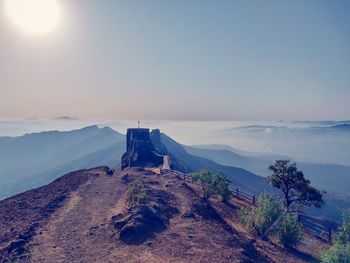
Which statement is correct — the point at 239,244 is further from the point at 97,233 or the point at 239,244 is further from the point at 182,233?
the point at 97,233

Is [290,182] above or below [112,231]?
above

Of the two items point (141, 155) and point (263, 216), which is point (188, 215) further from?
point (141, 155)

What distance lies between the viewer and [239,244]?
23.5 metres

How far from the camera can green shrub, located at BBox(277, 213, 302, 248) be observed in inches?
1040

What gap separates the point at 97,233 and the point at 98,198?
11343 millimetres

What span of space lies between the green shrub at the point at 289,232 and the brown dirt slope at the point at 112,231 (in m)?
1.10

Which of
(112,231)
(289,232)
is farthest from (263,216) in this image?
(112,231)

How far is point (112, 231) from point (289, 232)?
46.9 feet

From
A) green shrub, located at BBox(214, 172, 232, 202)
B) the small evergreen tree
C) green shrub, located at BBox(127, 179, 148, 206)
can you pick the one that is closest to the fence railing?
green shrub, located at BBox(214, 172, 232, 202)

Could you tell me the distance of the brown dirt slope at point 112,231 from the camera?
70.0ft

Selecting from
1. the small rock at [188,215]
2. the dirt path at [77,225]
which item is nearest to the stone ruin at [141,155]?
the dirt path at [77,225]

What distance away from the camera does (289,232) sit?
26453 millimetres

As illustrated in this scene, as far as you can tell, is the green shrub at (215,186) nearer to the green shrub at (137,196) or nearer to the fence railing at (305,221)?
the fence railing at (305,221)

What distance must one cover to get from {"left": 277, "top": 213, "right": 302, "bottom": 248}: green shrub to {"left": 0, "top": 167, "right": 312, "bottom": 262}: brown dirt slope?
43.2 inches
